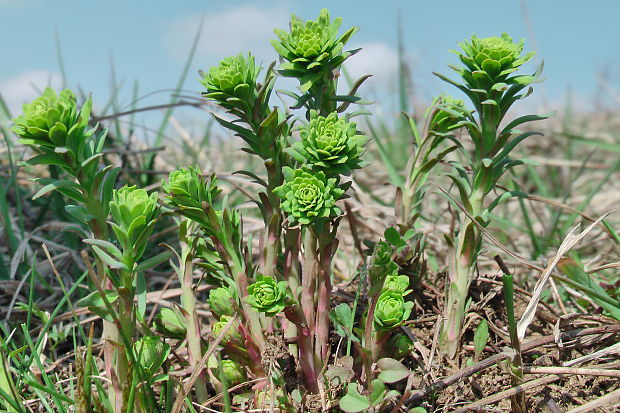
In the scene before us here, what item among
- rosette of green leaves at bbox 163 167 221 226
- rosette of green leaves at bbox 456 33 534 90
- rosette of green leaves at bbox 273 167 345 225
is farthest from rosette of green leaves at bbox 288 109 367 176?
rosette of green leaves at bbox 456 33 534 90

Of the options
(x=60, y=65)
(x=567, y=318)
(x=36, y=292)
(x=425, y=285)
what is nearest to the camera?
(x=567, y=318)

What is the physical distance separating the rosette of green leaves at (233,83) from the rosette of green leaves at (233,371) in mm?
711

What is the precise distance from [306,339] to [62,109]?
857 millimetres

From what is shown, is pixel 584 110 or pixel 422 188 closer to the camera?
pixel 422 188

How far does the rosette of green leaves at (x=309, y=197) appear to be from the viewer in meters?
1.37

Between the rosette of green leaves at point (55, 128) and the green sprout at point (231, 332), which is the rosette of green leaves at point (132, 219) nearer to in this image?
the rosette of green leaves at point (55, 128)

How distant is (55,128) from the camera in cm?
142

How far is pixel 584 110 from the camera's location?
402 inches

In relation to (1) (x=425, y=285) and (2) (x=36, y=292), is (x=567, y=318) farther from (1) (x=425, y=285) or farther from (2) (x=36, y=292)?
(2) (x=36, y=292)

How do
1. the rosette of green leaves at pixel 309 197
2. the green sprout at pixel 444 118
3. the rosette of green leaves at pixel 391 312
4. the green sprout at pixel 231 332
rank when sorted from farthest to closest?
the green sprout at pixel 444 118
the green sprout at pixel 231 332
the rosette of green leaves at pixel 391 312
the rosette of green leaves at pixel 309 197

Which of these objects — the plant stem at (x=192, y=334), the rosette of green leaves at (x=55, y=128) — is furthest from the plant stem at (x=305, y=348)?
the rosette of green leaves at (x=55, y=128)

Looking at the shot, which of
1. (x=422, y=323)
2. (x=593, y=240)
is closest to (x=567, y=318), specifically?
(x=422, y=323)

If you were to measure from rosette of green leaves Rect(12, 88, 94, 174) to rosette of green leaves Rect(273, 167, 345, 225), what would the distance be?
0.53 m

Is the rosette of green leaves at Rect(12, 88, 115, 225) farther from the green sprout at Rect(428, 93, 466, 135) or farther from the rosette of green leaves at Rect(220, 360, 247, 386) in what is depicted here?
the green sprout at Rect(428, 93, 466, 135)
